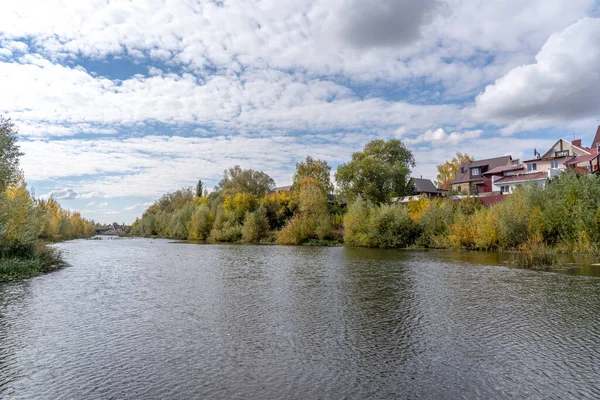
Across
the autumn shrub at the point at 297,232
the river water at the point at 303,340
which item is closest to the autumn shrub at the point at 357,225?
the autumn shrub at the point at 297,232

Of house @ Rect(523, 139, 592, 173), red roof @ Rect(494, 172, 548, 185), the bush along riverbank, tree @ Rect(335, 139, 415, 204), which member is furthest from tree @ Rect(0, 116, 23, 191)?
house @ Rect(523, 139, 592, 173)

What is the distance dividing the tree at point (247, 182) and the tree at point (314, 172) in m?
11.0

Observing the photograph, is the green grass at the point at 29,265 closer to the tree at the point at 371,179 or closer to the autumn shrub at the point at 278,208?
the tree at the point at 371,179

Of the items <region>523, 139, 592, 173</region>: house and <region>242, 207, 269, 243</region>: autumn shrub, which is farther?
<region>242, 207, 269, 243</region>: autumn shrub

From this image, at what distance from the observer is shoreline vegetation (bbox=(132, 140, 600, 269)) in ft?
118

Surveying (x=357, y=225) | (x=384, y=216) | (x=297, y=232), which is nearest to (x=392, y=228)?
(x=384, y=216)

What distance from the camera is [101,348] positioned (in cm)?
1095

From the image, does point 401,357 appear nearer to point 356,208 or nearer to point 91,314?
point 91,314

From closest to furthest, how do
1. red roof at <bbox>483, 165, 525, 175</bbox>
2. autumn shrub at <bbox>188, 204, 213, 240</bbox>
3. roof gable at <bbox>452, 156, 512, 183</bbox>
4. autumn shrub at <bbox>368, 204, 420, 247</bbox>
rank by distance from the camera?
1. autumn shrub at <bbox>368, 204, 420, 247</bbox>
2. red roof at <bbox>483, 165, 525, 175</bbox>
3. roof gable at <bbox>452, 156, 512, 183</bbox>
4. autumn shrub at <bbox>188, 204, 213, 240</bbox>

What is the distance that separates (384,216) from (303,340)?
1650 inches

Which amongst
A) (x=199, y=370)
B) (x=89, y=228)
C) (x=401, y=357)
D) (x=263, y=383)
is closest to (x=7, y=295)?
(x=199, y=370)

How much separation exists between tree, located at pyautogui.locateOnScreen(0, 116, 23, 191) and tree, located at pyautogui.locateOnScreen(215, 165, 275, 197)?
61314mm

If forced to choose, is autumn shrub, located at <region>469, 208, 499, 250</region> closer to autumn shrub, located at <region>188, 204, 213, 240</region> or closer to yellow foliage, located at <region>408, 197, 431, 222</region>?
yellow foliage, located at <region>408, 197, 431, 222</region>

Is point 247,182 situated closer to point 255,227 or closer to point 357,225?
point 255,227
